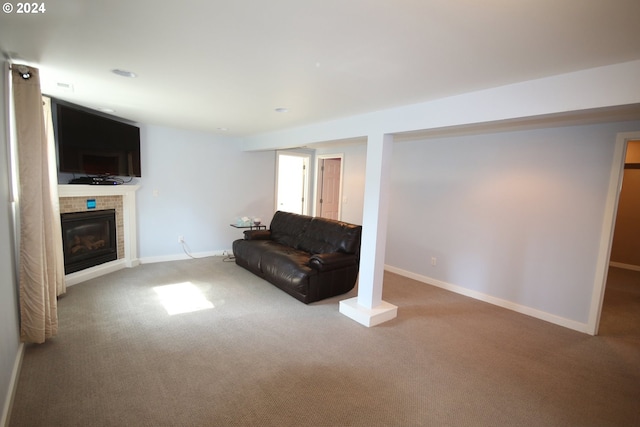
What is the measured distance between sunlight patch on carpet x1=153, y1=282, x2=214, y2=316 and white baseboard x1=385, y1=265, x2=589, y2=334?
3120mm

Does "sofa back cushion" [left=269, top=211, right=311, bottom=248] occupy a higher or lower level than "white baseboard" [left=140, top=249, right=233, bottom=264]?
higher

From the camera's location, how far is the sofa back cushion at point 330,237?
3.88m

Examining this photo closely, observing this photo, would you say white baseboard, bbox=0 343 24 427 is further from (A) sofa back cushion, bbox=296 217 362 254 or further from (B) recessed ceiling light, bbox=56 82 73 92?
(A) sofa back cushion, bbox=296 217 362 254

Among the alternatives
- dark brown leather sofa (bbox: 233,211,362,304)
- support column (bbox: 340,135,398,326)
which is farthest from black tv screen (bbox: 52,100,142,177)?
support column (bbox: 340,135,398,326)

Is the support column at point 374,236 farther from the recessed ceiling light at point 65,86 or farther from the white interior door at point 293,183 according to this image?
the white interior door at point 293,183

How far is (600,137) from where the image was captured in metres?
3.04

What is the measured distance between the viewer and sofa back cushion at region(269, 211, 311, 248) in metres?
4.66

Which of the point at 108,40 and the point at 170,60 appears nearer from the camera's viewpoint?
the point at 108,40

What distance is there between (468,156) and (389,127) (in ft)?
5.74

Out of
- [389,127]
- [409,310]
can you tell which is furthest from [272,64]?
[409,310]

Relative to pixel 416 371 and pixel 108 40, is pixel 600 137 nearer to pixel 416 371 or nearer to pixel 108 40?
pixel 416 371

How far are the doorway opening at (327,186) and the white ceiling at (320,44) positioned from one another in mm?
3967

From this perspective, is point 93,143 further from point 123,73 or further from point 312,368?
point 312,368

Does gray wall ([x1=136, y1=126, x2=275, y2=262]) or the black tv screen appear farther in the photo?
gray wall ([x1=136, y1=126, x2=275, y2=262])
